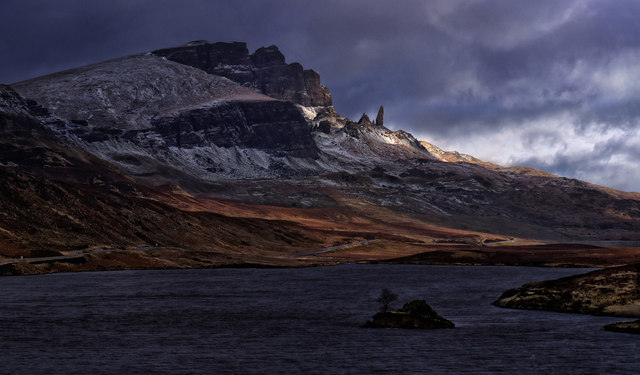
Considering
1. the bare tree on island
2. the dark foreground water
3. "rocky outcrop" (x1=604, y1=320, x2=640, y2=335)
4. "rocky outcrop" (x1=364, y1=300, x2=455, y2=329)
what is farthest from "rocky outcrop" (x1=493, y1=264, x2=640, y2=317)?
"rocky outcrop" (x1=364, y1=300, x2=455, y2=329)

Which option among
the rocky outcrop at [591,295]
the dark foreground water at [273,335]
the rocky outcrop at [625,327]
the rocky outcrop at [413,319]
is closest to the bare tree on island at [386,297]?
the dark foreground water at [273,335]

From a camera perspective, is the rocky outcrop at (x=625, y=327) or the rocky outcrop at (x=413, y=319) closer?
the rocky outcrop at (x=625, y=327)

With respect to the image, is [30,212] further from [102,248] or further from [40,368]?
[40,368]

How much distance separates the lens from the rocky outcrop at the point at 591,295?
59.4 m

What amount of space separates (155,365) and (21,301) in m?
39.1

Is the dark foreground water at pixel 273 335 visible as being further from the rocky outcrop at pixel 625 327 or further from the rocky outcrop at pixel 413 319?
the rocky outcrop at pixel 413 319

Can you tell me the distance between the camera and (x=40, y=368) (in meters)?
36.9

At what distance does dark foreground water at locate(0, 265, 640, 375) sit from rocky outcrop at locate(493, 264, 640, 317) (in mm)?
2430

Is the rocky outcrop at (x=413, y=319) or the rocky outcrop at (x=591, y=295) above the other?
the rocky outcrop at (x=591, y=295)

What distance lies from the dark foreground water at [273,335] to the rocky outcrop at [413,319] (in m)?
1.72

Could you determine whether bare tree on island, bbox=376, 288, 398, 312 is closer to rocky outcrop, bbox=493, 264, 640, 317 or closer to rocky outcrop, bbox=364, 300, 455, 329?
rocky outcrop, bbox=364, 300, 455, 329

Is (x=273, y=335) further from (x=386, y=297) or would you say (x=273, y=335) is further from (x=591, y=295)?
(x=591, y=295)

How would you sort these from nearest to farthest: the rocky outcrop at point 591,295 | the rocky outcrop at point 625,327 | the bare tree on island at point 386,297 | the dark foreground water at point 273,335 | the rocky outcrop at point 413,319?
the dark foreground water at point 273,335
the rocky outcrop at point 625,327
the rocky outcrop at point 413,319
the bare tree on island at point 386,297
the rocky outcrop at point 591,295

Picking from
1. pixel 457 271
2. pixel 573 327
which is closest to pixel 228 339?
pixel 573 327
